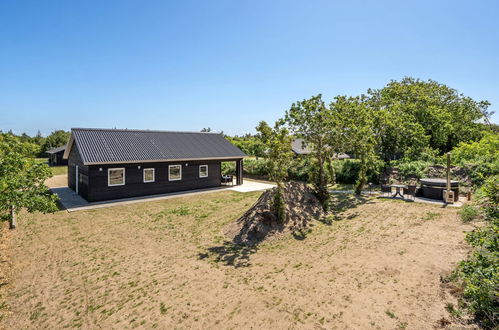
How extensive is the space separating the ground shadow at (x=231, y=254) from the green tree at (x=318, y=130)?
5.84m

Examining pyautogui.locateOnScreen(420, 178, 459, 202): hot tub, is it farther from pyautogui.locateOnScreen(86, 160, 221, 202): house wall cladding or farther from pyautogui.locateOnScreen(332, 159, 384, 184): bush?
pyautogui.locateOnScreen(86, 160, 221, 202): house wall cladding

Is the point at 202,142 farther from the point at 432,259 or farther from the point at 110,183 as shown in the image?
the point at 432,259

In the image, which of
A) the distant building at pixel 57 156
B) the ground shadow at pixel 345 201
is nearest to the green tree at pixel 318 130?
the ground shadow at pixel 345 201

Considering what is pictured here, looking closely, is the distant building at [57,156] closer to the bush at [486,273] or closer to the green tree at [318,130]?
the green tree at [318,130]

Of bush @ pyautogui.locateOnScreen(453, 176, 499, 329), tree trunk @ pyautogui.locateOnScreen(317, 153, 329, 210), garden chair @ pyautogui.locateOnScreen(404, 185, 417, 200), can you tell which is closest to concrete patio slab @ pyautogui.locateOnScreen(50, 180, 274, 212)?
tree trunk @ pyautogui.locateOnScreen(317, 153, 329, 210)

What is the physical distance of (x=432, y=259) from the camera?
7402 mm

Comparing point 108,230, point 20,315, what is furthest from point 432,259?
point 108,230

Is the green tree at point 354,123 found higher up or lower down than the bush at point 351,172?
higher up

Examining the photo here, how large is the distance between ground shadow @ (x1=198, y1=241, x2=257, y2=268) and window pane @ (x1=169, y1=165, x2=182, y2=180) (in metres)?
11.0

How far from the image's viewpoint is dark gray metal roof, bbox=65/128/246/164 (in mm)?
16656

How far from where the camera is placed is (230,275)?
727cm

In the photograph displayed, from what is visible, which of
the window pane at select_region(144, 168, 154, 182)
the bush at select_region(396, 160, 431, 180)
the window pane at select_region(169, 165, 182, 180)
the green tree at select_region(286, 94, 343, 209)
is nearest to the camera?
the green tree at select_region(286, 94, 343, 209)

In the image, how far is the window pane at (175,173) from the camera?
63.4 feet

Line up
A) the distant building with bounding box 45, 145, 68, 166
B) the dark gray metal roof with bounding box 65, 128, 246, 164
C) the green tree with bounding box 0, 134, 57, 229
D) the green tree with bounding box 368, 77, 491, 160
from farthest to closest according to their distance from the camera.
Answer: the distant building with bounding box 45, 145, 68, 166 → the green tree with bounding box 368, 77, 491, 160 → the dark gray metal roof with bounding box 65, 128, 246, 164 → the green tree with bounding box 0, 134, 57, 229
